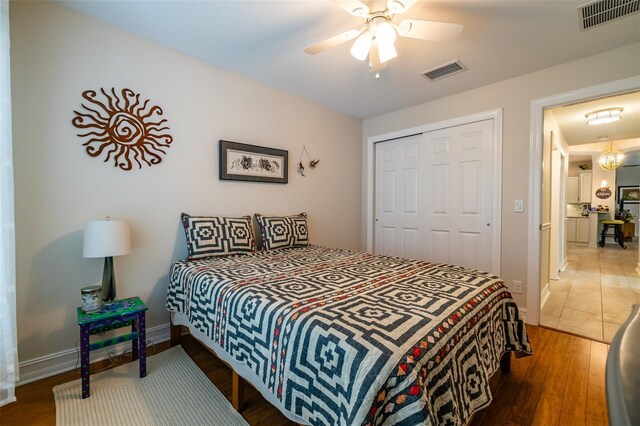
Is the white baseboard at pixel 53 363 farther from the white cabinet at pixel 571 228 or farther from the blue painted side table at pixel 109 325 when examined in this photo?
the white cabinet at pixel 571 228

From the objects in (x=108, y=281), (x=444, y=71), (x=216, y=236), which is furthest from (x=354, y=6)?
(x=108, y=281)

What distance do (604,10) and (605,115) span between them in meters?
2.17

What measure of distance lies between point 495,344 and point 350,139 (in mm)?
3025

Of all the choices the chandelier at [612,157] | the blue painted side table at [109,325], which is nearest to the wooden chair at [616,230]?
the chandelier at [612,157]

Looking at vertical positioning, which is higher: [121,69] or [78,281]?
[121,69]

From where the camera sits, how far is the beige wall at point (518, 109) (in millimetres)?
2299

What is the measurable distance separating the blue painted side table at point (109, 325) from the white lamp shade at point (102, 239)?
0.35 m

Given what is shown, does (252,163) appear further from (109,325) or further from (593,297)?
(593,297)

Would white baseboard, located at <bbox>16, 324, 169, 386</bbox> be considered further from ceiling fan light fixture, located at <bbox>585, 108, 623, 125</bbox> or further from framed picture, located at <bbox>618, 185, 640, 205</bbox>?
framed picture, located at <bbox>618, 185, 640, 205</bbox>

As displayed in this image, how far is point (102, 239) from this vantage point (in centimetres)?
172

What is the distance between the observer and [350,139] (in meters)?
3.88

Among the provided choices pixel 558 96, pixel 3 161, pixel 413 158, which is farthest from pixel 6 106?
pixel 558 96

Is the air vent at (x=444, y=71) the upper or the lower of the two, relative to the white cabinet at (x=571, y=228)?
upper

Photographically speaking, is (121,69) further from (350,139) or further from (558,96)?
(558,96)
